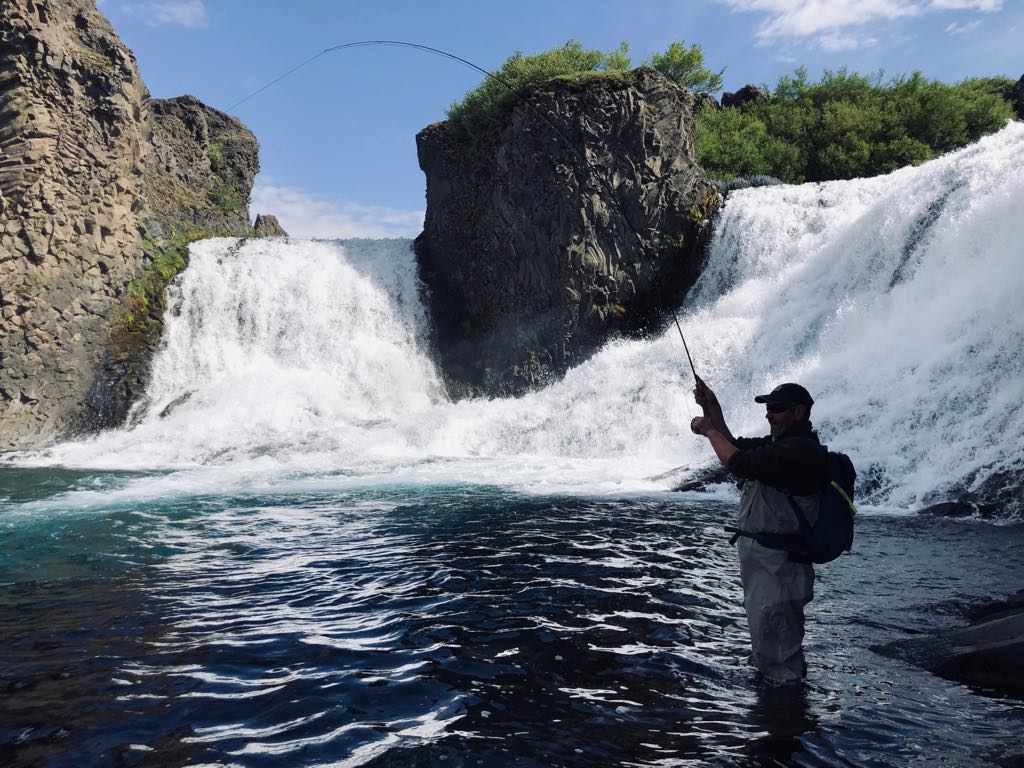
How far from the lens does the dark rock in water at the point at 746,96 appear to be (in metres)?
39.4

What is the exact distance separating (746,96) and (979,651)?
41.9 metres

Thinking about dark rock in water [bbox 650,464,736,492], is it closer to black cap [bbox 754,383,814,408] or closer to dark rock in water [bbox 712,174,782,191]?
black cap [bbox 754,383,814,408]

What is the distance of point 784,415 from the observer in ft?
13.3

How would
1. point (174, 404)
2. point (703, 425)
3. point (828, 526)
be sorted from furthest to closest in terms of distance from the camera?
point (174, 404) → point (703, 425) → point (828, 526)

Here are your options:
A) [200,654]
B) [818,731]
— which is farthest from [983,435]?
[200,654]

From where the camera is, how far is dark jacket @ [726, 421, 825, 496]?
3.76 meters

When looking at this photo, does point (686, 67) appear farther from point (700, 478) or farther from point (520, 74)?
point (700, 478)

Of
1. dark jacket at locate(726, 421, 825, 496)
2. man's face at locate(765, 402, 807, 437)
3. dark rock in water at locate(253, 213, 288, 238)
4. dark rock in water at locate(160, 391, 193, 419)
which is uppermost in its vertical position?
dark rock in water at locate(253, 213, 288, 238)

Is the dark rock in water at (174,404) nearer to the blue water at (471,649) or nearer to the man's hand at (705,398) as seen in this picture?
the blue water at (471,649)

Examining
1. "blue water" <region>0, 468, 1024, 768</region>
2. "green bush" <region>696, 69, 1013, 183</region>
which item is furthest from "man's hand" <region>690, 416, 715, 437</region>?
"green bush" <region>696, 69, 1013, 183</region>

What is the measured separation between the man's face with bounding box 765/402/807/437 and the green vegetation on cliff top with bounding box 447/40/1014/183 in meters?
27.5

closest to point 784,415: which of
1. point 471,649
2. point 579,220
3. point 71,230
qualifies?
point 471,649

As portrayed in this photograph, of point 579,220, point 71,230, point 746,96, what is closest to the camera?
point 71,230

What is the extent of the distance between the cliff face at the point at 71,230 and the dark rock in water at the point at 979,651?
80.2 feet
